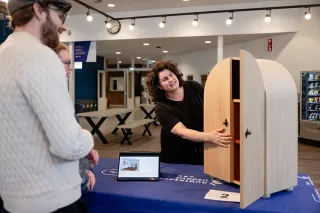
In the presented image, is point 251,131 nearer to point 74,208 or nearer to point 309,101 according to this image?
point 74,208

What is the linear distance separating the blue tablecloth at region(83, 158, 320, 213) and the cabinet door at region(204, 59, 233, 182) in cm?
9

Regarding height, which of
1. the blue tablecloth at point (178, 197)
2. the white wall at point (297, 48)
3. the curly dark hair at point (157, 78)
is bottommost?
the blue tablecloth at point (178, 197)

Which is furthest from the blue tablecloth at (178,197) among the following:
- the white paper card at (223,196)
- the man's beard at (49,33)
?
the man's beard at (49,33)

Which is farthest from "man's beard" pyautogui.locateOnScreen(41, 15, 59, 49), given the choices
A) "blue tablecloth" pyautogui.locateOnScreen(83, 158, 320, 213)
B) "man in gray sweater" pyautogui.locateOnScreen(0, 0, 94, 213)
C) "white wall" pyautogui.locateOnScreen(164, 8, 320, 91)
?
"white wall" pyautogui.locateOnScreen(164, 8, 320, 91)

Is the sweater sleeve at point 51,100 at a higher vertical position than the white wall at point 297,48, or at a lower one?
lower

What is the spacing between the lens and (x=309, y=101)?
273 inches

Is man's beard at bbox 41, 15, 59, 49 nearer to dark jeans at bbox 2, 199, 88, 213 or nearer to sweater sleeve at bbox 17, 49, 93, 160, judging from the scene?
sweater sleeve at bbox 17, 49, 93, 160

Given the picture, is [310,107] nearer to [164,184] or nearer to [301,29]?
[301,29]

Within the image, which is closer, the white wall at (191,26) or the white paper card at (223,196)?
the white paper card at (223,196)

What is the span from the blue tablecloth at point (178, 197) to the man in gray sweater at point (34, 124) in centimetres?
58

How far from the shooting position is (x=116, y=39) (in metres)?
8.27

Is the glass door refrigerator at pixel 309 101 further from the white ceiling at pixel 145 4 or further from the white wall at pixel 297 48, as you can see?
the white ceiling at pixel 145 4

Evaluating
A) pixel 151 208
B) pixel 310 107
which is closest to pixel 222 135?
pixel 151 208

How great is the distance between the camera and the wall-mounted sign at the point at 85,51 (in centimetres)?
841
